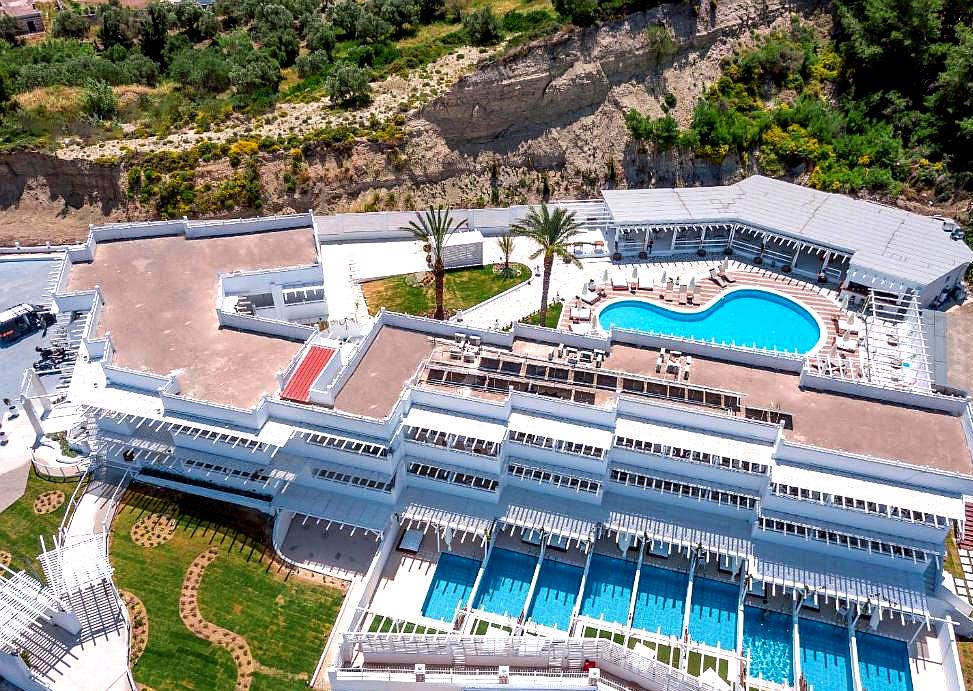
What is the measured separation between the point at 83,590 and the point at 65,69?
227 feet

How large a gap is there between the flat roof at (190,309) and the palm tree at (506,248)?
17144mm

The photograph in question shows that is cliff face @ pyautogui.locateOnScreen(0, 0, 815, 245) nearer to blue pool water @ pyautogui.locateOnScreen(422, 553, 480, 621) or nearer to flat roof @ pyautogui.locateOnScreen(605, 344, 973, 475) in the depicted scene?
flat roof @ pyautogui.locateOnScreen(605, 344, 973, 475)

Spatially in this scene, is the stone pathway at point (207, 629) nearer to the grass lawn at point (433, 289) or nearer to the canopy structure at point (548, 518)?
the canopy structure at point (548, 518)

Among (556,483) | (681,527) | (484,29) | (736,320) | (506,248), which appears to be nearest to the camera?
(681,527)

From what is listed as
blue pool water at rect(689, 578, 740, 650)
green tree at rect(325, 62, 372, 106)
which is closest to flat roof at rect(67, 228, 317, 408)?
green tree at rect(325, 62, 372, 106)

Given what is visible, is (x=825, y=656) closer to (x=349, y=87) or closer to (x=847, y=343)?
(x=847, y=343)

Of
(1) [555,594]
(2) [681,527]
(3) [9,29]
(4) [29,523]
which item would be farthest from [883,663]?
(3) [9,29]

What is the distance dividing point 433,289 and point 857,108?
5062 centimetres

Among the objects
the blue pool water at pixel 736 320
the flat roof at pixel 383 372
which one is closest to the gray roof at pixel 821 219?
the blue pool water at pixel 736 320

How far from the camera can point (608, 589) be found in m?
41.3

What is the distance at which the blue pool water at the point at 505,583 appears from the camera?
133ft

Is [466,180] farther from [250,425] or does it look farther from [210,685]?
[210,685]

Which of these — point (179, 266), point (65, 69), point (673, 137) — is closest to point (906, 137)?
point (673, 137)

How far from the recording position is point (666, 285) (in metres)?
62.8
